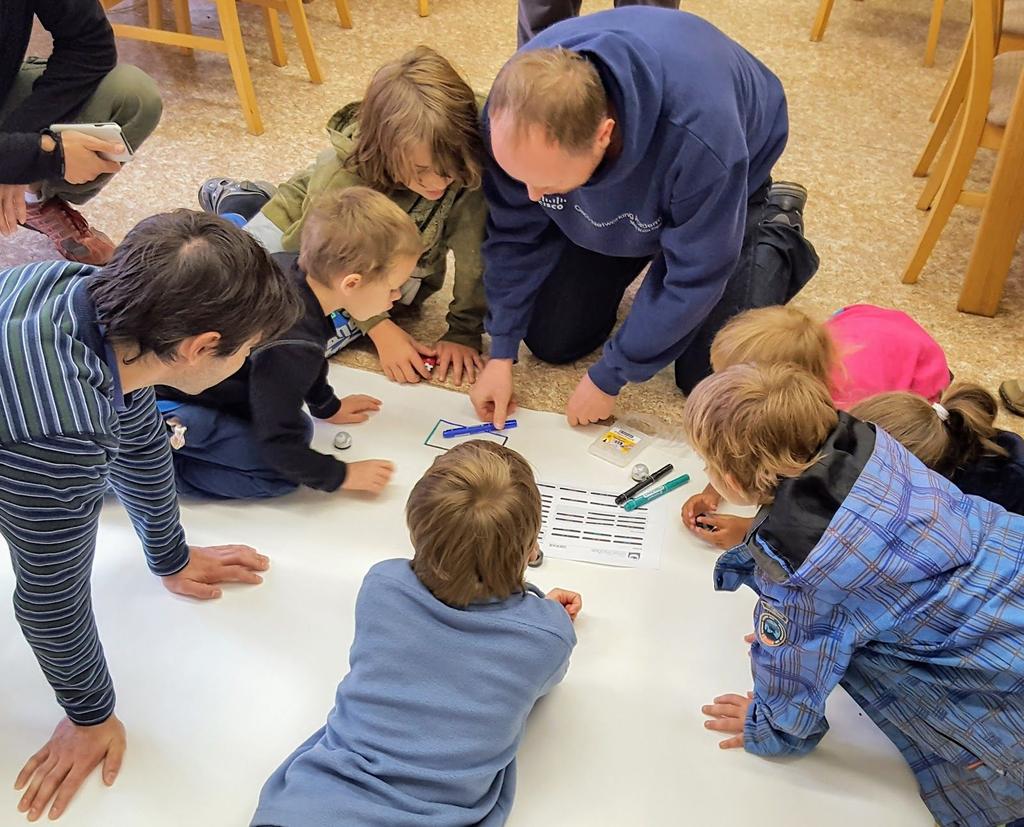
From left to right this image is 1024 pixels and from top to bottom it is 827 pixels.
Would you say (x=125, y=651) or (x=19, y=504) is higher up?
(x=19, y=504)

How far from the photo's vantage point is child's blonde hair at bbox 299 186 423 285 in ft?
4.90

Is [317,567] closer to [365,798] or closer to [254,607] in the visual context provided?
[254,607]

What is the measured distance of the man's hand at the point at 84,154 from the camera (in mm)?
1866

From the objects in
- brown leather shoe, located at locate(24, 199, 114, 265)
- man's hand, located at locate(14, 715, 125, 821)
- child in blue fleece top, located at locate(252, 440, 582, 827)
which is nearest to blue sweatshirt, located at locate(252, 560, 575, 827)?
child in blue fleece top, located at locate(252, 440, 582, 827)

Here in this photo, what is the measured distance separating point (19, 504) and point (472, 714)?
0.56m

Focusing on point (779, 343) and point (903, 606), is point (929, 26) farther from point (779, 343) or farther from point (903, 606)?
point (903, 606)

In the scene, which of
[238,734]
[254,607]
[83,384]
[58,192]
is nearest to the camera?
[83,384]

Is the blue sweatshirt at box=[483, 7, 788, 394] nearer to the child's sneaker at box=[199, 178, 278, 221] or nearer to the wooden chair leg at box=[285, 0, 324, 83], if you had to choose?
the child's sneaker at box=[199, 178, 278, 221]

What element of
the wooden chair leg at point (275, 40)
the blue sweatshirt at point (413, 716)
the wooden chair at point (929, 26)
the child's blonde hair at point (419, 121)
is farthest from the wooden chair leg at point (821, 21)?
the blue sweatshirt at point (413, 716)

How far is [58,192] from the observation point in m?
2.04

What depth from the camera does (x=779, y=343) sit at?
1363 millimetres

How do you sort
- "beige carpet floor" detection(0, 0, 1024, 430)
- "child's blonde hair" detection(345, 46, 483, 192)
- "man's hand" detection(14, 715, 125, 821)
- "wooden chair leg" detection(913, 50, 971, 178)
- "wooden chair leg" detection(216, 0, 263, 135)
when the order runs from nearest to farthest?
"man's hand" detection(14, 715, 125, 821), "child's blonde hair" detection(345, 46, 483, 192), "beige carpet floor" detection(0, 0, 1024, 430), "wooden chair leg" detection(913, 50, 971, 178), "wooden chair leg" detection(216, 0, 263, 135)

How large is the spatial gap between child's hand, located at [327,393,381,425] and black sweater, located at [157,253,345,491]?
171mm

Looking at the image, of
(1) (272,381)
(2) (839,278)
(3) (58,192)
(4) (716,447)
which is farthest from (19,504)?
(2) (839,278)
